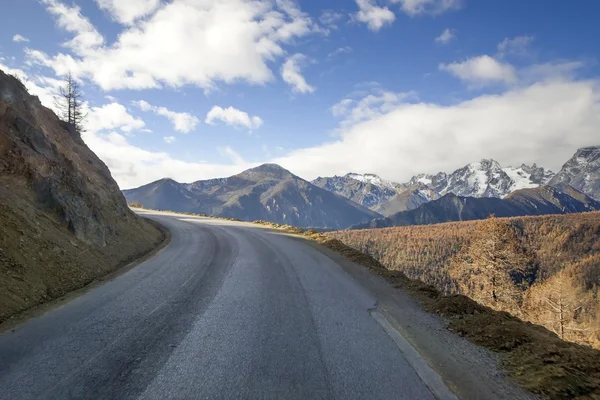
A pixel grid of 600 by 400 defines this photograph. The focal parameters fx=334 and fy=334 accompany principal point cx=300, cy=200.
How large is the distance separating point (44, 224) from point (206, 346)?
352 inches

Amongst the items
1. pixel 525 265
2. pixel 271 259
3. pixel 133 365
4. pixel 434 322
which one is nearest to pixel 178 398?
pixel 133 365

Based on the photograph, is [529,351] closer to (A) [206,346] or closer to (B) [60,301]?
(A) [206,346]

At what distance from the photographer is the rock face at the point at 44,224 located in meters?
8.43

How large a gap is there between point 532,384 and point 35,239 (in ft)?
41.1

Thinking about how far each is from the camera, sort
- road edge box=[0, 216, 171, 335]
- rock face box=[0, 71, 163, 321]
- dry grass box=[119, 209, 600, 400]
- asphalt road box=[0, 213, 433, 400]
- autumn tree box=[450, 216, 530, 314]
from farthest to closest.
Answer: autumn tree box=[450, 216, 530, 314] → rock face box=[0, 71, 163, 321] → road edge box=[0, 216, 171, 335] → dry grass box=[119, 209, 600, 400] → asphalt road box=[0, 213, 433, 400]

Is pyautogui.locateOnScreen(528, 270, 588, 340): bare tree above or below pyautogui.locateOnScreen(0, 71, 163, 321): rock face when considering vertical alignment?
below

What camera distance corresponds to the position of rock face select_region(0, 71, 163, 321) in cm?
843

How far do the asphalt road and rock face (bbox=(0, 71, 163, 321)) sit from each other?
124 cm

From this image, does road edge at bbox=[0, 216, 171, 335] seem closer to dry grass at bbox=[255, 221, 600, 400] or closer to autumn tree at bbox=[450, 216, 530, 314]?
dry grass at bbox=[255, 221, 600, 400]

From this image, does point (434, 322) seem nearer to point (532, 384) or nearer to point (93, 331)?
point (532, 384)

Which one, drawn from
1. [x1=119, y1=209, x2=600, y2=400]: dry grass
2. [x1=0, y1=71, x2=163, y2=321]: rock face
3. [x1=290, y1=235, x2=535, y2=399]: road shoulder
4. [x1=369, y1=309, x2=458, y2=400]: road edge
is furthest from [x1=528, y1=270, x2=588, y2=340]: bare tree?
[x1=0, y1=71, x2=163, y2=321]: rock face

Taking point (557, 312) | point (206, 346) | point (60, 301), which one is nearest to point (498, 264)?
point (557, 312)

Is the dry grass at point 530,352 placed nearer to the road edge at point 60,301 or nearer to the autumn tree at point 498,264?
the road edge at point 60,301

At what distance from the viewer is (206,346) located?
5.79 metres
